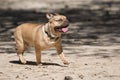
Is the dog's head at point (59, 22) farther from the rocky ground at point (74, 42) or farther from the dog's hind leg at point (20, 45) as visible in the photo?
the dog's hind leg at point (20, 45)

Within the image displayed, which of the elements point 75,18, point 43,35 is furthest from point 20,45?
point 75,18

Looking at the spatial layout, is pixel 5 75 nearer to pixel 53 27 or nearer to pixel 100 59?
pixel 53 27

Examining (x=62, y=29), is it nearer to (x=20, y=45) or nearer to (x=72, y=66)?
(x=72, y=66)

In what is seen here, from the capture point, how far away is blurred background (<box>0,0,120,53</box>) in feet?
42.2

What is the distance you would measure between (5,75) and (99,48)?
345 cm

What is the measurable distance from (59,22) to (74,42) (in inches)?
158

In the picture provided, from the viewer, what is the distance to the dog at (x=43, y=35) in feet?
28.1

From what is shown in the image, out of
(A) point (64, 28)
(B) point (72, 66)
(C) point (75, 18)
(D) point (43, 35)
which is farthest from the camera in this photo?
(C) point (75, 18)

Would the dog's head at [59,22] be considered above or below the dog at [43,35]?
above

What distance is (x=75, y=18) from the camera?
17.9m

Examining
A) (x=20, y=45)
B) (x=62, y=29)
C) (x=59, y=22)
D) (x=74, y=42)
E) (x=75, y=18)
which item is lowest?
(x=75, y=18)

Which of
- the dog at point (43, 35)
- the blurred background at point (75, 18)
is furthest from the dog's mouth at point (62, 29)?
the blurred background at point (75, 18)

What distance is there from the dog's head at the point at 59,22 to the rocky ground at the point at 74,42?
2.51 ft

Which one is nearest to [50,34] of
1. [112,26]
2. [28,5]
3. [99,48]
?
[99,48]
